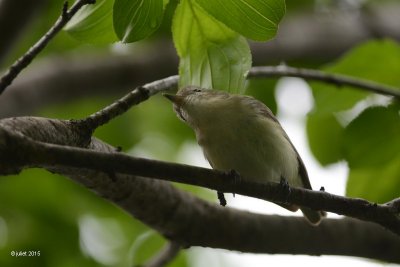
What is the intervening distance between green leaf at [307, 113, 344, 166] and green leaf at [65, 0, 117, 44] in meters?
1.65

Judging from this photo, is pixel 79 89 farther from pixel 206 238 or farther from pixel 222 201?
pixel 222 201

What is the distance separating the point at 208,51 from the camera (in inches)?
104

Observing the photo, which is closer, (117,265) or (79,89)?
(79,89)

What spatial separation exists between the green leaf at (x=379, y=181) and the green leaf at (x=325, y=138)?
39 cm

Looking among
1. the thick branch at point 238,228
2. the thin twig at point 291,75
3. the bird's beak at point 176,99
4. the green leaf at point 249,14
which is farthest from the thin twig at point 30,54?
the bird's beak at point 176,99

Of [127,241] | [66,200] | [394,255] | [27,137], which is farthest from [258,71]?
[127,241]

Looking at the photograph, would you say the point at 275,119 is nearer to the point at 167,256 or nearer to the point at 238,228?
the point at 238,228

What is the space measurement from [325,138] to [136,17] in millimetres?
2051

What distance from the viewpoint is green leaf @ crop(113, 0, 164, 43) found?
211 cm

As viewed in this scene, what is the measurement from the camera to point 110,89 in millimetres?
5203

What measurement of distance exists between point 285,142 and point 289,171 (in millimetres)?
150

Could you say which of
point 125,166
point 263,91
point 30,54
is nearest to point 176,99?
point 30,54

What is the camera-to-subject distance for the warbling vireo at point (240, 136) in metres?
3.22

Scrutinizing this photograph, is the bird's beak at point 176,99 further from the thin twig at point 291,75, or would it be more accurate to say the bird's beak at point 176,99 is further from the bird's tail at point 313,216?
the bird's tail at point 313,216
